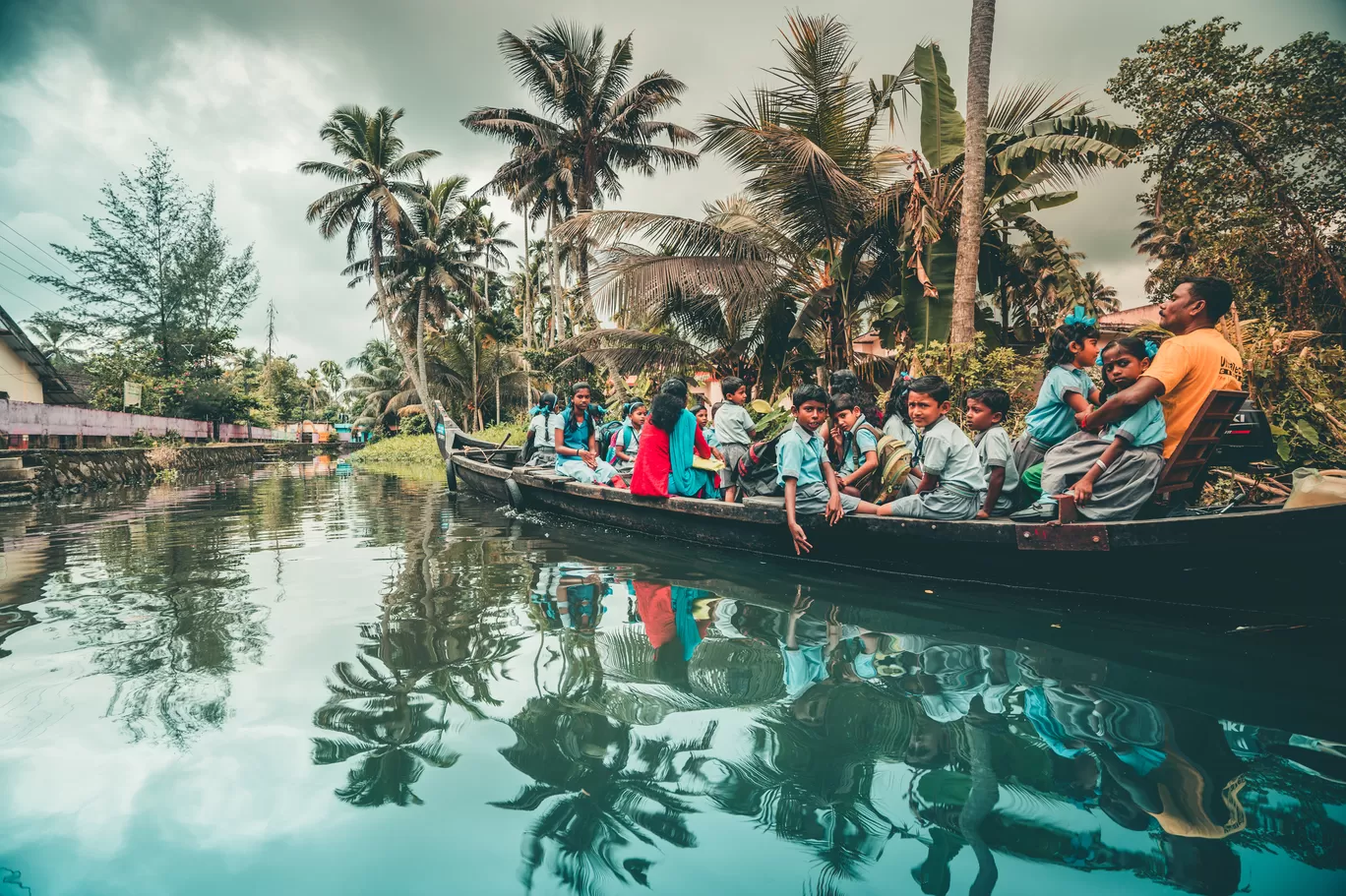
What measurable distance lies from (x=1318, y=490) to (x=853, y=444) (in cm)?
270

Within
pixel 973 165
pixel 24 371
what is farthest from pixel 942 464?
pixel 24 371

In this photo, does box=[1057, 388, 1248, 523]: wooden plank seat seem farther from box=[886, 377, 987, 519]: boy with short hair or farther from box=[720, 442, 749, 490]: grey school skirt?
box=[720, 442, 749, 490]: grey school skirt

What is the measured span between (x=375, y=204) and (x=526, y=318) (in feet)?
26.3

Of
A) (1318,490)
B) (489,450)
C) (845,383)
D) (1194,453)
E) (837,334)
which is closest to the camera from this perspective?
(1318,490)

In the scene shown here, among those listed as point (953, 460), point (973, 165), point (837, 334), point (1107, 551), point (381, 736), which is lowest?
point (381, 736)

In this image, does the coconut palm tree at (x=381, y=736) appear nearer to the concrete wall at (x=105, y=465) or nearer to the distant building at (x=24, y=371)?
the concrete wall at (x=105, y=465)

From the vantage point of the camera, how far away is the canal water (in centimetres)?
165

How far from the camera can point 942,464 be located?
4176 millimetres

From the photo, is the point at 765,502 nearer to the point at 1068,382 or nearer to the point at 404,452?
the point at 1068,382

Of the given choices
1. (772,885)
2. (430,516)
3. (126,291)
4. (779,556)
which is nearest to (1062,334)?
(779,556)

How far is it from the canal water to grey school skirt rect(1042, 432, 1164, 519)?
609mm

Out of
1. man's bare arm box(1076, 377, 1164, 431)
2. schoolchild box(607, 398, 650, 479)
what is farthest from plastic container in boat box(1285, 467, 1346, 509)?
schoolchild box(607, 398, 650, 479)

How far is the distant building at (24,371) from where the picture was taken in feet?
57.1

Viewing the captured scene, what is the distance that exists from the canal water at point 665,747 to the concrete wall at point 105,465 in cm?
1010
